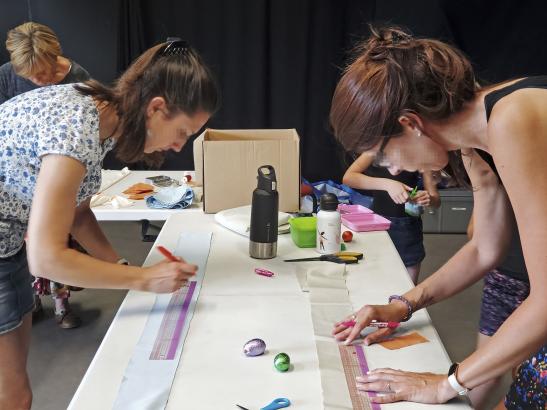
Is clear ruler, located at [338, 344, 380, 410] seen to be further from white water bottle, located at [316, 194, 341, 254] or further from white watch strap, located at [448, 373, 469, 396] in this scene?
white water bottle, located at [316, 194, 341, 254]

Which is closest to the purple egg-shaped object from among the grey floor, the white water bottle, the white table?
the white table

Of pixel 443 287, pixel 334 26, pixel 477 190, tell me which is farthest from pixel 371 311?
pixel 334 26

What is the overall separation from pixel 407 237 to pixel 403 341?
1090mm

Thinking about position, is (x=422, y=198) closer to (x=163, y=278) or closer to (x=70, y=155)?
(x=163, y=278)

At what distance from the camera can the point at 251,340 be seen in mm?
1056

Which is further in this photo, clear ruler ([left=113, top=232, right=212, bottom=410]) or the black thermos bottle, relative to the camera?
the black thermos bottle

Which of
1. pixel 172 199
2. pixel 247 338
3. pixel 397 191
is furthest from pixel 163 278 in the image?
pixel 397 191

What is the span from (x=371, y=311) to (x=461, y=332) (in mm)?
1669

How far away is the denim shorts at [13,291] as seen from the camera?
129 cm

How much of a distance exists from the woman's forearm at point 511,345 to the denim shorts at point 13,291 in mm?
1022

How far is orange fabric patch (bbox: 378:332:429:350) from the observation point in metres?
1.09

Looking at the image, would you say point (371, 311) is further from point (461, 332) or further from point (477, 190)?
point (461, 332)

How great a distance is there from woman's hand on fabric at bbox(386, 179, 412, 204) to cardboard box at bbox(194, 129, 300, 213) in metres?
0.38

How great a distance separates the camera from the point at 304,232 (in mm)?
1606
